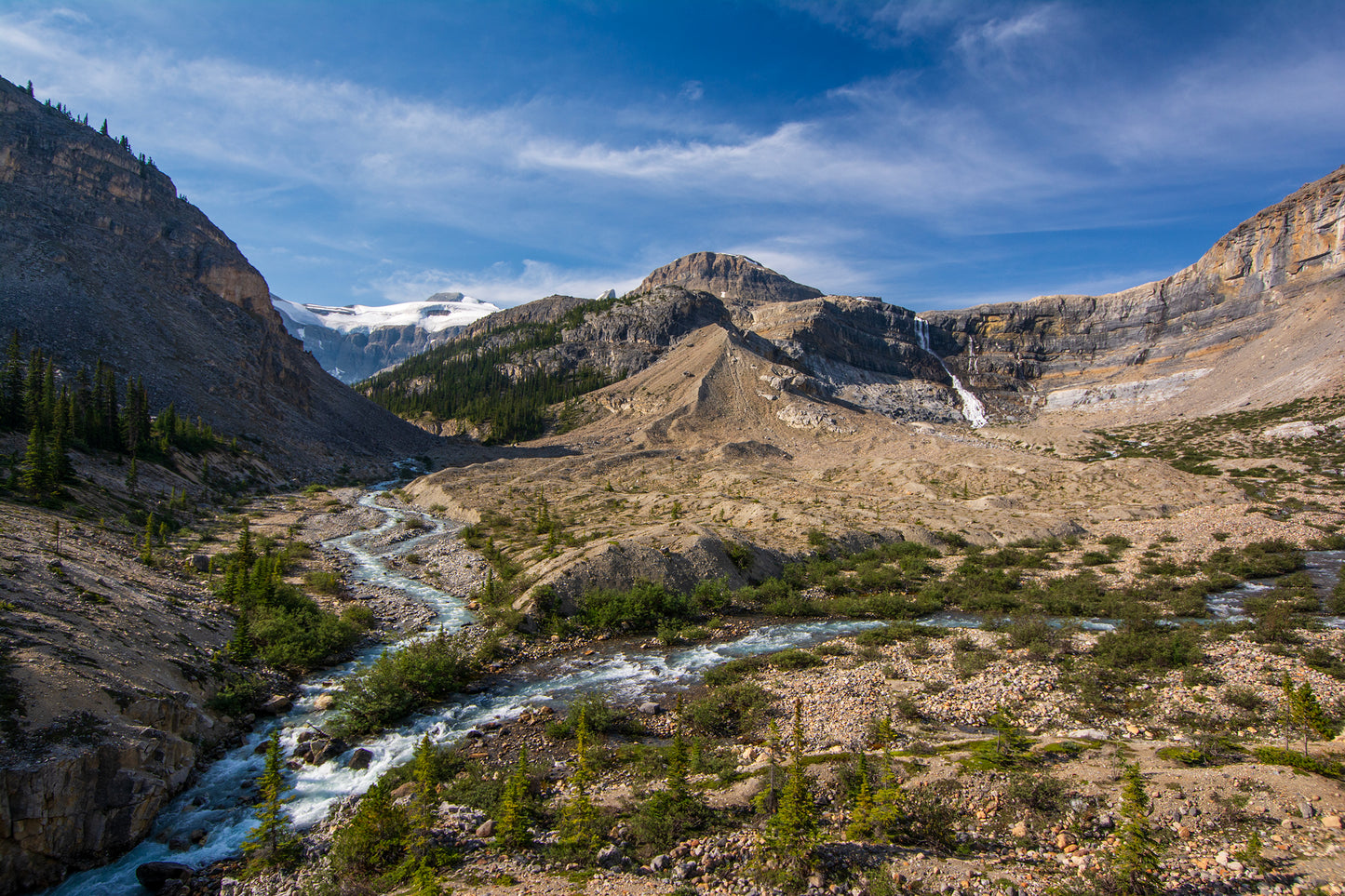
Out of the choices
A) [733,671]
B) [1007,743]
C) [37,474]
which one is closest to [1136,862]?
[1007,743]

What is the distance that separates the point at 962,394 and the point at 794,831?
140 metres

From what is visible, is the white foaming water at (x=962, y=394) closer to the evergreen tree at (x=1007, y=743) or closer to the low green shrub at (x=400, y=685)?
the evergreen tree at (x=1007, y=743)

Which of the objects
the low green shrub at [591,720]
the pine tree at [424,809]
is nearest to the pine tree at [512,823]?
the pine tree at [424,809]

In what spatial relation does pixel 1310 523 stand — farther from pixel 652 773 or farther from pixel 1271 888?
pixel 652 773

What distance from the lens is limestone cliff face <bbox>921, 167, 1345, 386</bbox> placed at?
352 feet

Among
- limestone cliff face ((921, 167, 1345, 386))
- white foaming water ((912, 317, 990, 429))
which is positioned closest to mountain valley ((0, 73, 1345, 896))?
white foaming water ((912, 317, 990, 429))

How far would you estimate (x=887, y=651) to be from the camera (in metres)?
20.5

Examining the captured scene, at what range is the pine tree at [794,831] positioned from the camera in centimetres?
957

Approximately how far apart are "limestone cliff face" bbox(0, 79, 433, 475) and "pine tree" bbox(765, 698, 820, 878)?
6936cm

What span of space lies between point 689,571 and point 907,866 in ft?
61.1

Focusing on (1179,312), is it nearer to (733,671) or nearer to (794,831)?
(733,671)

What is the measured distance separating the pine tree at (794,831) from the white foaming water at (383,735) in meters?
8.31

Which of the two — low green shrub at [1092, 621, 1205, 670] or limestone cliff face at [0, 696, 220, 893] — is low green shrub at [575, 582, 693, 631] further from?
low green shrub at [1092, 621, 1205, 670]

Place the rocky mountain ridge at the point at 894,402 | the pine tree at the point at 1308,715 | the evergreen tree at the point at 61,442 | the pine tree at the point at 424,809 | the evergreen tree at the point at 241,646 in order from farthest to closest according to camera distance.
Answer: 1. the rocky mountain ridge at the point at 894,402
2. the evergreen tree at the point at 61,442
3. the evergreen tree at the point at 241,646
4. the pine tree at the point at 1308,715
5. the pine tree at the point at 424,809
